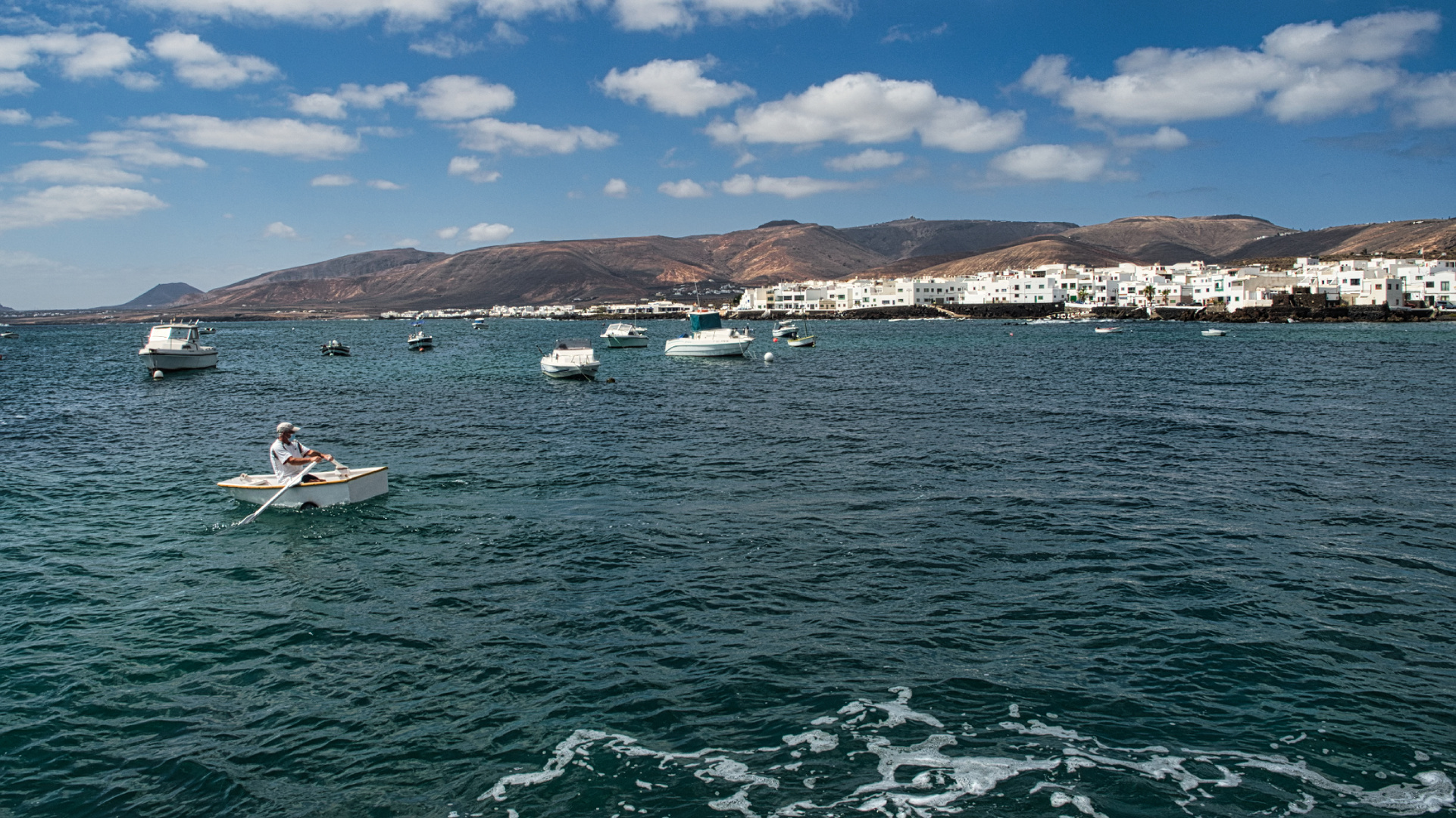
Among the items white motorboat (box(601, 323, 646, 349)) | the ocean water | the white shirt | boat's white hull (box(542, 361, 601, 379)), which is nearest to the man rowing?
the white shirt

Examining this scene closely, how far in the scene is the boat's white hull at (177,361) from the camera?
57.5 m

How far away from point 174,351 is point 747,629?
62.2m

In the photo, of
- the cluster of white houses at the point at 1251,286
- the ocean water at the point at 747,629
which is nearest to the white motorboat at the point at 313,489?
the ocean water at the point at 747,629

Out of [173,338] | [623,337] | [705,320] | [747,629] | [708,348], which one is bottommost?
[747,629]

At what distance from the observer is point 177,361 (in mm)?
59688

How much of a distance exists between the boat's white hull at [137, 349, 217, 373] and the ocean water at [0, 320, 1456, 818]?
3336 centimetres

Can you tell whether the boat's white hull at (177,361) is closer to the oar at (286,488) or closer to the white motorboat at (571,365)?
the white motorboat at (571,365)

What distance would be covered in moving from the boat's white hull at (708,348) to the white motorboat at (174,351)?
35609 mm

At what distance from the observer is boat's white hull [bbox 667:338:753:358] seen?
6944 centimetres

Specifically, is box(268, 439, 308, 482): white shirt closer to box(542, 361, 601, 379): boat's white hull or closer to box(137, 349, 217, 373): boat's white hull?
box(542, 361, 601, 379): boat's white hull

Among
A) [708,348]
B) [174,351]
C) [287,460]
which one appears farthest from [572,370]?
[287,460]

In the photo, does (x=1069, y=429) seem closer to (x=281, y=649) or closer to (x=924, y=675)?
(x=924, y=675)

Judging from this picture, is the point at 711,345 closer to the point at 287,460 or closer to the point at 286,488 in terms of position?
the point at 287,460

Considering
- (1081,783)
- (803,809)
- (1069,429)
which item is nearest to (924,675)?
(1081,783)
